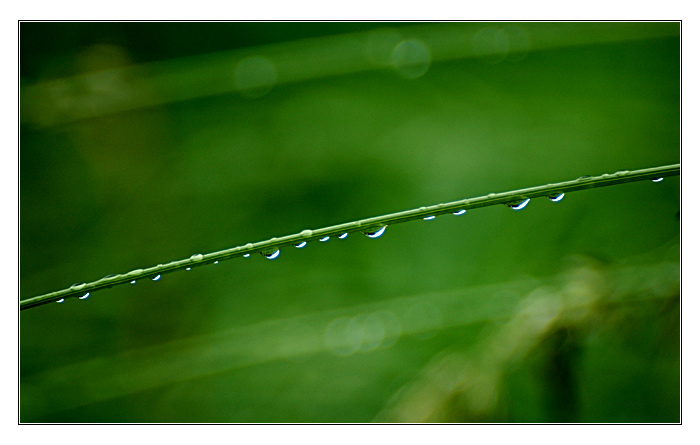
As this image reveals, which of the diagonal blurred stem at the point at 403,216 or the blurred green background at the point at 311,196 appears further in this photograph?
the blurred green background at the point at 311,196

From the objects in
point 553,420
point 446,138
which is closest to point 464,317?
point 553,420

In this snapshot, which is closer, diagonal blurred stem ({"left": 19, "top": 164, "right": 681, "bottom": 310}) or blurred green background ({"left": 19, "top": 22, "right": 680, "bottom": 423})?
diagonal blurred stem ({"left": 19, "top": 164, "right": 681, "bottom": 310})

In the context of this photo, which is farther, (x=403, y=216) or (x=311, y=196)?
(x=311, y=196)

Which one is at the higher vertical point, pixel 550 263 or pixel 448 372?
pixel 550 263

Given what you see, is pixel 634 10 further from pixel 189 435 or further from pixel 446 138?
pixel 189 435
